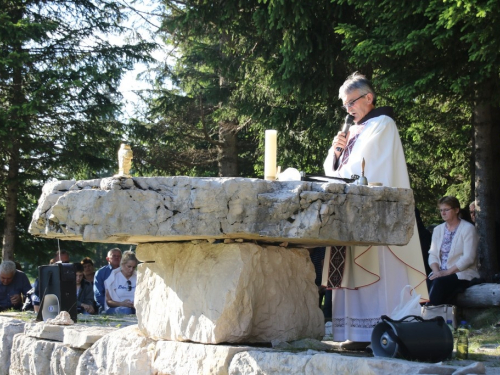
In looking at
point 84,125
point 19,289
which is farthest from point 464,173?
point 19,289

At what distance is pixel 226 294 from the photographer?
386 cm

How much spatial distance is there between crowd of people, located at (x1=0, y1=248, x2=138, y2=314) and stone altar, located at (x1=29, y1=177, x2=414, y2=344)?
13.0 ft

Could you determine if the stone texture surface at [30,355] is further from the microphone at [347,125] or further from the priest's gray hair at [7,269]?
the priest's gray hair at [7,269]

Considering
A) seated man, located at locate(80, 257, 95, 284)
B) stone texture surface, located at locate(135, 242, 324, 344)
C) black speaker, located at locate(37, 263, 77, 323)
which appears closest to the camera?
stone texture surface, located at locate(135, 242, 324, 344)

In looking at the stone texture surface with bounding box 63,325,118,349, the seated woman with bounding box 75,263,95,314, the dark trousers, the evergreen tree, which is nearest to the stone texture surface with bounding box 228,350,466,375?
the stone texture surface with bounding box 63,325,118,349

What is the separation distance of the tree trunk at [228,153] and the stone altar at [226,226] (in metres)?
10.3

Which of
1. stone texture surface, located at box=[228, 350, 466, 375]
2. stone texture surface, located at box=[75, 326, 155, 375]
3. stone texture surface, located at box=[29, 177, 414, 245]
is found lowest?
stone texture surface, located at box=[75, 326, 155, 375]

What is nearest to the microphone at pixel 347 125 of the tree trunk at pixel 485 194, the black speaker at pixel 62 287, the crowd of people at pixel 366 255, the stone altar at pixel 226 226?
the crowd of people at pixel 366 255

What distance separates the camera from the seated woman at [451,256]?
7.17 m

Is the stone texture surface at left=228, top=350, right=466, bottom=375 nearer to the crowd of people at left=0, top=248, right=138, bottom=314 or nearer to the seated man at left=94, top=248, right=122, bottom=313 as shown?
the crowd of people at left=0, top=248, right=138, bottom=314

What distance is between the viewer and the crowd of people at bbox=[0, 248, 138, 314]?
8055mm

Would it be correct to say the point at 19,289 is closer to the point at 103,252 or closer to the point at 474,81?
the point at 474,81

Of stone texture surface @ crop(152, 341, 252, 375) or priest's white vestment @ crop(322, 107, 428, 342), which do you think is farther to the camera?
priest's white vestment @ crop(322, 107, 428, 342)

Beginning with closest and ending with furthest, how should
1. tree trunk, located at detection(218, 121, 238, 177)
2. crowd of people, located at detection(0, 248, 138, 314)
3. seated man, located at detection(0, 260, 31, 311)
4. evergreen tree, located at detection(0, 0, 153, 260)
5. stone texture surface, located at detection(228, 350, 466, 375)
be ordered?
stone texture surface, located at detection(228, 350, 466, 375) → crowd of people, located at detection(0, 248, 138, 314) → seated man, located at detection(0, 260, 31, 311) → evergreen tree, located at detection(0, 0, 153, 260) → tree trunk, located at detection(218, 121, 238, 177)
